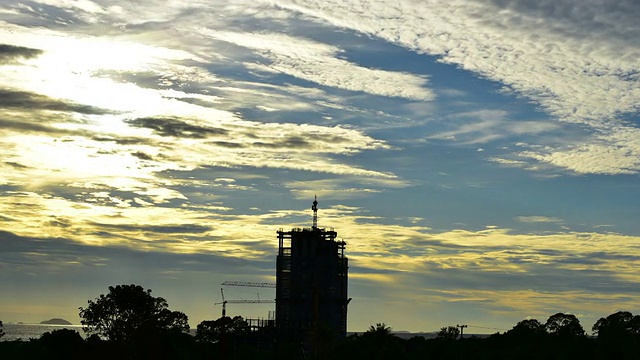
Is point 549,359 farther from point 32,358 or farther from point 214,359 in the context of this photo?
point 32,358

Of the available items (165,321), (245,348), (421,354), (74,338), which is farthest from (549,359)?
(74,338)

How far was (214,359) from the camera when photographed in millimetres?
168500

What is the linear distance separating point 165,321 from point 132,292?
32.4 ft

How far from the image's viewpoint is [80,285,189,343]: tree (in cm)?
16738

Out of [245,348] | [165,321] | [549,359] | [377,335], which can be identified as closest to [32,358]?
[165,321]

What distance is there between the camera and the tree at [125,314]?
167m

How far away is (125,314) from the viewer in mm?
172250

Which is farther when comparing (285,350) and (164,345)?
(285,350)

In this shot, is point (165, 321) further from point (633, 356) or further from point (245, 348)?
point (633, 356)

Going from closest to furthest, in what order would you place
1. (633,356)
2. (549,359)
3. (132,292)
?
(633,356) → (549,359) → (132,292)

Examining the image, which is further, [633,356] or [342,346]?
[342,346]

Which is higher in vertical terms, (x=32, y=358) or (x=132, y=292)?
(x=132, y=292)

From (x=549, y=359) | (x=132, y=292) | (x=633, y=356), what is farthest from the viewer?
(x=132, y=292)

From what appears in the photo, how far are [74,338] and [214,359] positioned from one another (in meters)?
29.5
